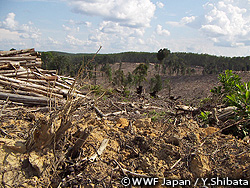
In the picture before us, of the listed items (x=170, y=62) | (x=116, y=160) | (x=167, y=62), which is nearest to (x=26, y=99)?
(x=116, y=160)

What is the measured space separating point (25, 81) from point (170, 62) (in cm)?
7522

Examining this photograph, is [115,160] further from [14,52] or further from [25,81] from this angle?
[14,52]

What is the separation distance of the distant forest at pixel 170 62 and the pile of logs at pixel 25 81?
32.0m

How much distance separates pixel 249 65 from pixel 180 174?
85573 millimetres

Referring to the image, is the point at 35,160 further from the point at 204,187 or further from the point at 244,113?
the point at 244,113

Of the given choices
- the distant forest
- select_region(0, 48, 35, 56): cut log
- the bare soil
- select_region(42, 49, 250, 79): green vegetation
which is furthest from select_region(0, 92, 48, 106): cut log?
the distant forest

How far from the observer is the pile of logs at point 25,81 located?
20.8 feet

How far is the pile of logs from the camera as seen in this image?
250 inches

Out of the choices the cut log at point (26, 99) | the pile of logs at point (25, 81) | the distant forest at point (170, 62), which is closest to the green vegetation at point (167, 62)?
the distant forest at point (170, 62)

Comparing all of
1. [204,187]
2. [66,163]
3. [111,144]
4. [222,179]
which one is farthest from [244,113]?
[66,163]

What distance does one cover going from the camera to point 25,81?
7594 millimetres

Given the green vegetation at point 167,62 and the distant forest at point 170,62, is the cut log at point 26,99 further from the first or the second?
the distant forest at point 170,62

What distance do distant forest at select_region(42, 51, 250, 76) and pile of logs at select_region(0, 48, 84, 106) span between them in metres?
32.0

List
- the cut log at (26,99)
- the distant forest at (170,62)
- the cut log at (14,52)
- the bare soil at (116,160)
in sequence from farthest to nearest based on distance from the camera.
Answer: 1. the distant forest at (170,62)
2. the cut log at (14,52)
3. the cut log at (26,99)
4. the bare soil at (116,160)
